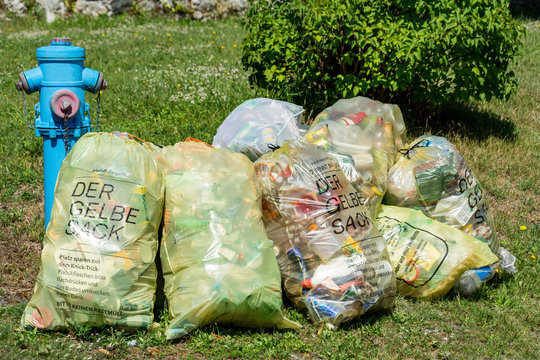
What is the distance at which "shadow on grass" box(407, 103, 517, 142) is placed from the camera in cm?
607

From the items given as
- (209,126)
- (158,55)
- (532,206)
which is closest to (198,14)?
(158,55)

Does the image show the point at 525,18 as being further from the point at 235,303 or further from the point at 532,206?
the point at 235,303

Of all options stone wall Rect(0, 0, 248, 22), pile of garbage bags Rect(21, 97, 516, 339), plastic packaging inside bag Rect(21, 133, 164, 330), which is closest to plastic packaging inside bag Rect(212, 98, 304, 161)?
pile of garbage bags Rect(21, 97, 516, 339)

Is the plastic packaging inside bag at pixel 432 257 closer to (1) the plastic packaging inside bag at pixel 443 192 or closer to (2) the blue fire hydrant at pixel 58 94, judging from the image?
(1) the plastic packaging inside bag at pixel 443 192

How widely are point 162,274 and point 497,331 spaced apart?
1.95 metres

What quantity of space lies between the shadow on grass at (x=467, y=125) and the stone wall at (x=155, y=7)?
6226 millimetres

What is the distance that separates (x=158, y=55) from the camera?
8.52 metres

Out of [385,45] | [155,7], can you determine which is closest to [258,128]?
[385,45]

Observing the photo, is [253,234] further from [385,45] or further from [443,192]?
[385,45]

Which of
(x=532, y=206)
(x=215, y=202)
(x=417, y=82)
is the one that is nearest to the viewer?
(x=215, y=202)

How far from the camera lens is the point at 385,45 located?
517 cm

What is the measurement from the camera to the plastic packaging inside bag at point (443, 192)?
3959mm

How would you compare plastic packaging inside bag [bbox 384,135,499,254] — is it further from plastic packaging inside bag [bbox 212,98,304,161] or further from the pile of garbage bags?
plastic packaging inside bag [bbox 212,98,304,161]

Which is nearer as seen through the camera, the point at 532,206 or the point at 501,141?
the point at 532,206
